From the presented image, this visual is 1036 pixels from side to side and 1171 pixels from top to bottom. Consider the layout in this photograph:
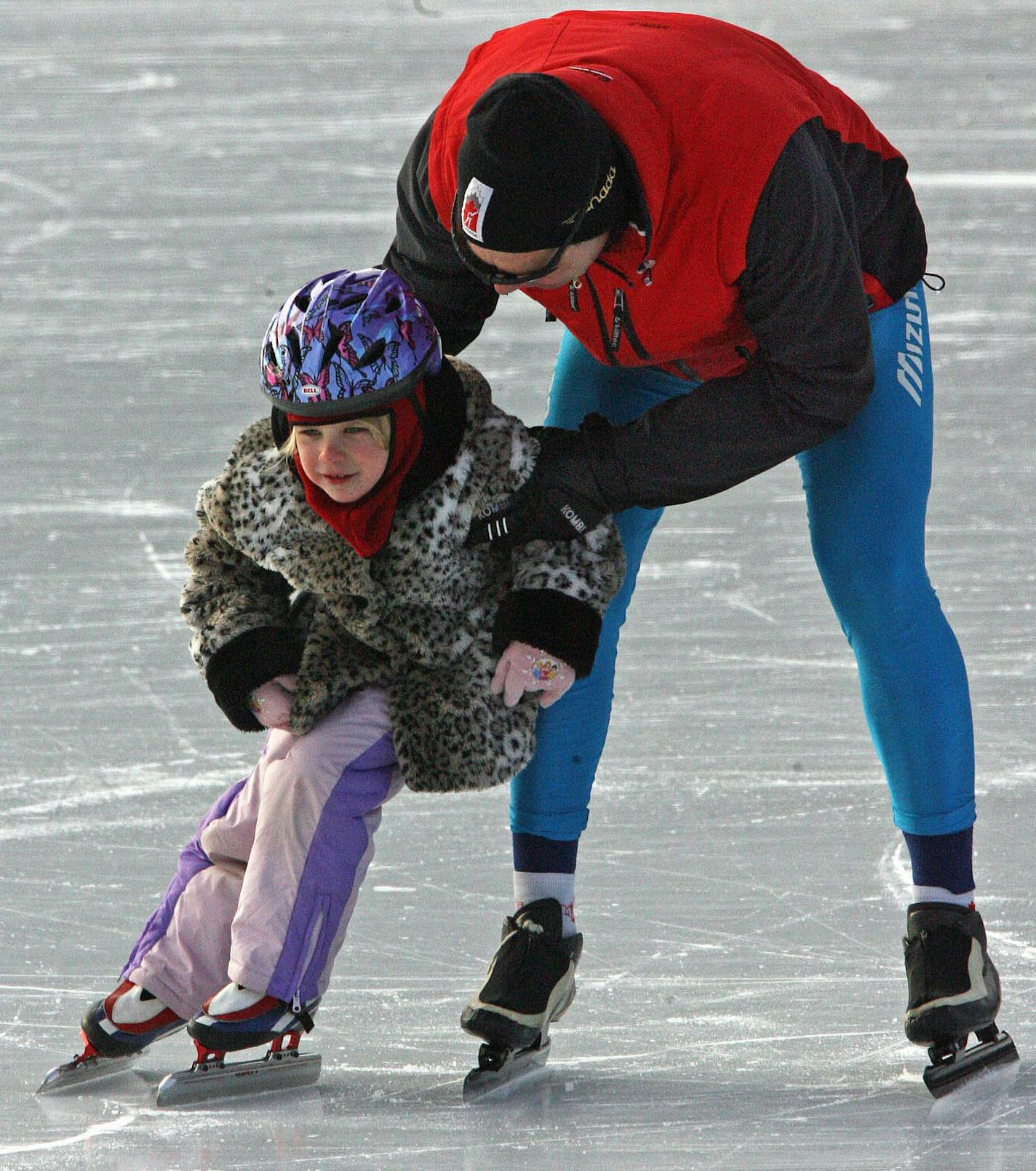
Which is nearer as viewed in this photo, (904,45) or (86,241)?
(86,241)

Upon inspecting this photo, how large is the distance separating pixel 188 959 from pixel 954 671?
1014mm

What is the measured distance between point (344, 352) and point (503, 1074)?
885 millimetres

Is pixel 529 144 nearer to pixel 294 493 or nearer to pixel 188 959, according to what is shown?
pixel 294 493

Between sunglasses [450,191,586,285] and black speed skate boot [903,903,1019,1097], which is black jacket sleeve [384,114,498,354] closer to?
sunglasses [450,191,586,285]

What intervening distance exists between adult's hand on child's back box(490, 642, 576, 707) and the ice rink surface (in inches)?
18.8

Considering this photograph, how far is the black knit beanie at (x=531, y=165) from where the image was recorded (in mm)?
1943

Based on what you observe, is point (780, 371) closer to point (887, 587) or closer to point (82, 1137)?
point (887, 587)

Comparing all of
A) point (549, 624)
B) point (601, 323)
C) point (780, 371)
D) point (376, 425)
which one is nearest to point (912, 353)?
point (780, 371)

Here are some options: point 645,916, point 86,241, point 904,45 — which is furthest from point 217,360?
point 904,45

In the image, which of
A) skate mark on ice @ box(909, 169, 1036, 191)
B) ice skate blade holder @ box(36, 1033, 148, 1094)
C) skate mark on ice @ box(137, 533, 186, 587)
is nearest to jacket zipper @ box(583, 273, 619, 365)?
ice skate blade holder @ box(36, 1033, 148, 1094)

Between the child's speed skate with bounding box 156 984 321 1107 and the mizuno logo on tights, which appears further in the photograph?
the mizuno logo on tights

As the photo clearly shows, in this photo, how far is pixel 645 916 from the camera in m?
2.74

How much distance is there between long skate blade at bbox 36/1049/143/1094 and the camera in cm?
226

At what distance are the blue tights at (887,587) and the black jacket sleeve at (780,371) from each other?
0.14m
